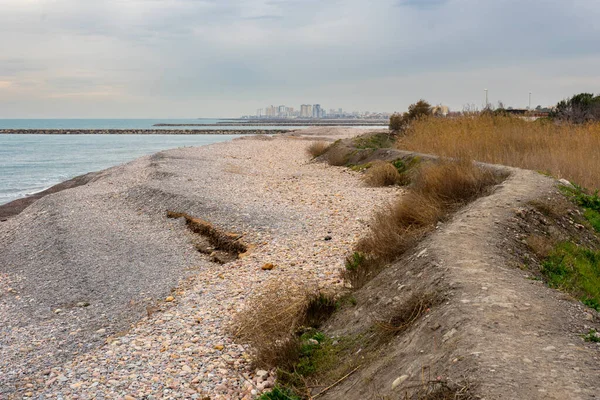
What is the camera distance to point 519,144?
1456 centimetres

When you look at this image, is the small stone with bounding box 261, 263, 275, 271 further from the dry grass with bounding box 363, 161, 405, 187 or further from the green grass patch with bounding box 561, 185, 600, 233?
the dry grass with bounding box 363, 161, 405, 187

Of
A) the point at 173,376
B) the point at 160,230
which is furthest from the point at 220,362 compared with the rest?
the point at 160,230

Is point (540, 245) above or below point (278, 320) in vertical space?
above

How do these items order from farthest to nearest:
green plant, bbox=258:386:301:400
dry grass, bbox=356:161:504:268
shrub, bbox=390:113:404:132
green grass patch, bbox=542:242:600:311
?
shrub, bbox=390:113:404:132 < dry grass, bbox=356:161:504:268 < green grass patch, bbox=542:242:600:311 < green plant, bbox=258:386:301:400

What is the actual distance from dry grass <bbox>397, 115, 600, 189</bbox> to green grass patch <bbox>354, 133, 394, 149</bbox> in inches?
290

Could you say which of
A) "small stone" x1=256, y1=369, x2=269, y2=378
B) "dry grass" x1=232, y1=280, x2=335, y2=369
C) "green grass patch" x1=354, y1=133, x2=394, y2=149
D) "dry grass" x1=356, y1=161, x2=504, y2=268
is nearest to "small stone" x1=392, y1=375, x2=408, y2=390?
"dry grass" x1=232, y1=280, x2=335, y2=369

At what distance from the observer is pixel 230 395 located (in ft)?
16.4

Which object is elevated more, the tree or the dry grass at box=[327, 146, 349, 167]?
the tree

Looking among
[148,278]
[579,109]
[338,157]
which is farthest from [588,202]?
[579,109]

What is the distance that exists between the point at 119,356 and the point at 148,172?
16.5m

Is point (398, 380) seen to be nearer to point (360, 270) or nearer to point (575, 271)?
point (360, 270)

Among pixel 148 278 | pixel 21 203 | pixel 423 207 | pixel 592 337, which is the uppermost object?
pixel 423 207

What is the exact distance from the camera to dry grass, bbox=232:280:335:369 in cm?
530

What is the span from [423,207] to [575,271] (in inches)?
93.9
